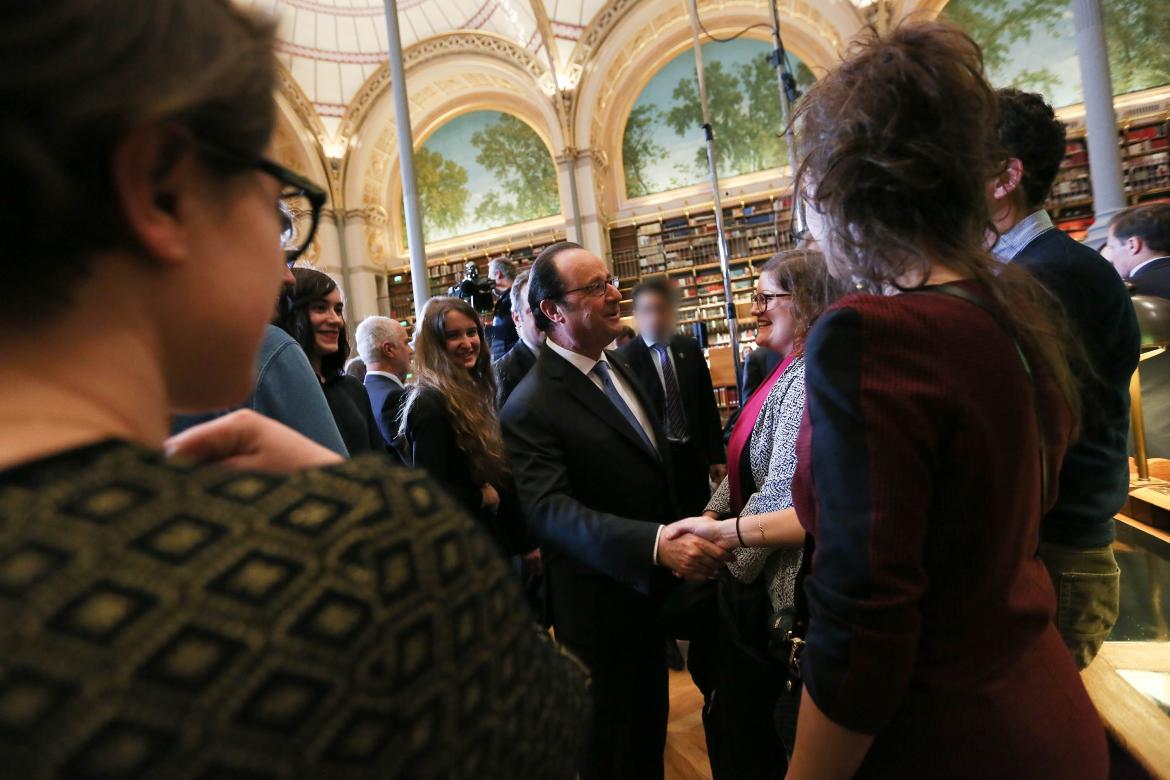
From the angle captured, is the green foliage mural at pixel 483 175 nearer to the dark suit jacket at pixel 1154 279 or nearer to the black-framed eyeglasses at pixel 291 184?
the dark suit jacket at pixel 1154 279

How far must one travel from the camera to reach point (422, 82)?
1369 cm

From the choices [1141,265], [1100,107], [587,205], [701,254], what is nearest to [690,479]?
[1141,265]

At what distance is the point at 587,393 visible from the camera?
191cm

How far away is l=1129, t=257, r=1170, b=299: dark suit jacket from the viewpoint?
2.76 metres

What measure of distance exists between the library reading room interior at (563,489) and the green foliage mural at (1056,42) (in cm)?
1106

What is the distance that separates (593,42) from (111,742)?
14.0 m

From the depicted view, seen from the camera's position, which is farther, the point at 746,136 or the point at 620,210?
the point at 620,210

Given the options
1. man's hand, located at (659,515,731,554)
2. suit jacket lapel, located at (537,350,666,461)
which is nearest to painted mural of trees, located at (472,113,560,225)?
suit jacket lapel, located at (537,350,666,461)

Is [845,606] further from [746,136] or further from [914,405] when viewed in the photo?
[746,136]

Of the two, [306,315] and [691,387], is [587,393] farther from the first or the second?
[691,387]

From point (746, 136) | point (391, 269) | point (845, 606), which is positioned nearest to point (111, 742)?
point (845, 606)

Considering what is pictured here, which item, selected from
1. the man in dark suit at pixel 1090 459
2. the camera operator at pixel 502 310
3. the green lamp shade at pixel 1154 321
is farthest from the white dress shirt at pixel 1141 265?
the camera operator at pixel 502 310

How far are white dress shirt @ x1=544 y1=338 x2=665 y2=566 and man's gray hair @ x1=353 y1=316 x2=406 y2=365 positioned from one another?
1348 mm

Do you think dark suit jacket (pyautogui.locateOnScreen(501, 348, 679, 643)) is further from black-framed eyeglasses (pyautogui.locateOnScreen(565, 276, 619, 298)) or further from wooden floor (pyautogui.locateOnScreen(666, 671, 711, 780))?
wooden floor (pyautogui.locateOnScreen(666, 671, 711, 780))
